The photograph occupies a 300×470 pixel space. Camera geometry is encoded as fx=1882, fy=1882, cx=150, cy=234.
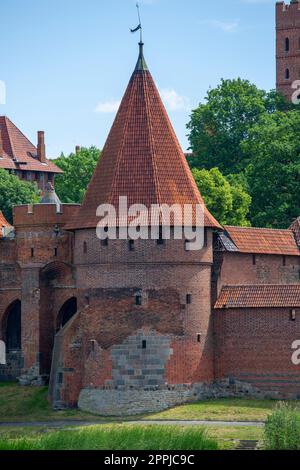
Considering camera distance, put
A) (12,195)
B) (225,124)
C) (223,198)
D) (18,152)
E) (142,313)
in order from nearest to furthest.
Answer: (142,313) < (223,198) < (12,195) < (225,124) < (18,152)

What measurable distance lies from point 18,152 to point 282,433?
56.5 m

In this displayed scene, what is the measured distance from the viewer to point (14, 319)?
236ft

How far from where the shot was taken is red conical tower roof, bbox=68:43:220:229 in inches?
2557

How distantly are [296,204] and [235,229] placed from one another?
56.1 ft

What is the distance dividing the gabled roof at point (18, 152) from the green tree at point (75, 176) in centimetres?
96

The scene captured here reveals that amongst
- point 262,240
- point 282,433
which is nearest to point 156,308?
point 262,240

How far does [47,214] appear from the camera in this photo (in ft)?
226

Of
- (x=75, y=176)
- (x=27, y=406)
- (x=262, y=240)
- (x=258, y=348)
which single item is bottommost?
(x=27, y=406)

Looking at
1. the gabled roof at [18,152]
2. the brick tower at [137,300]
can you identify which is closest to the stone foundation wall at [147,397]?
the brick tower at [137,300]

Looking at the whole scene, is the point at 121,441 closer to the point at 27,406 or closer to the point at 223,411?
the point at 223,411
